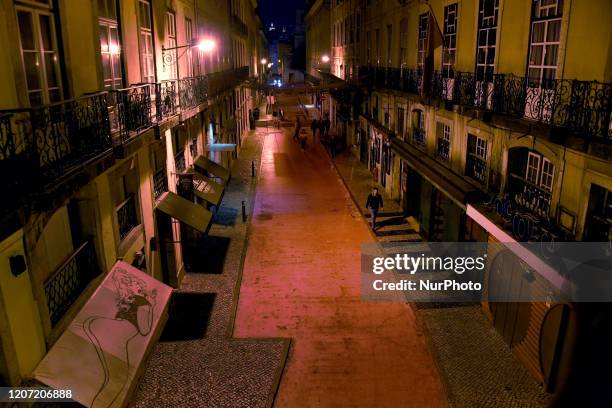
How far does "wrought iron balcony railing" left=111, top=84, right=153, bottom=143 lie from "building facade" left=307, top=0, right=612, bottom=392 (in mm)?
8012

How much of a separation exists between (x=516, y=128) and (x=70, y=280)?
9545mm

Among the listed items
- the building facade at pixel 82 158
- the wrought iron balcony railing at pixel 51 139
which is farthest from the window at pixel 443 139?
the wrought iron balcony railing at pixel 51 139

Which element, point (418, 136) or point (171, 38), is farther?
point (418, 136)

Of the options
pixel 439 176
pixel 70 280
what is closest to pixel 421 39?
pixel 439 176

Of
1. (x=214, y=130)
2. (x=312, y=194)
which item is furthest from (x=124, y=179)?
(x=312, y=194)

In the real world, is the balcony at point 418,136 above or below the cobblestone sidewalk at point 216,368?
above

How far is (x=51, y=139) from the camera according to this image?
6.81 metres

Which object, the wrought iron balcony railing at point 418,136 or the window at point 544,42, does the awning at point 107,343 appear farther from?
the wrought iron balcony railing at point 418,136

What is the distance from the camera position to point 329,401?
9492mm

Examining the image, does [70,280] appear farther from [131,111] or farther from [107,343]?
[131,111]

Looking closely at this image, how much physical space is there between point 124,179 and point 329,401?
22.3ft

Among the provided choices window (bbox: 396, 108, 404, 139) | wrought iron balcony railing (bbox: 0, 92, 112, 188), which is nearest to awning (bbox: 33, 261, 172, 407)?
wrought iron balcony railing (bbox: 0, 92, 112, 188)

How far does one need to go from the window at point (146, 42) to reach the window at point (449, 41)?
913 cm

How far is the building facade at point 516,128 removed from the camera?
8516 mm
